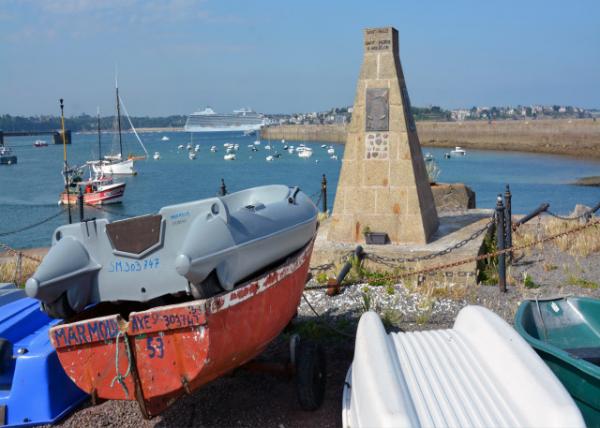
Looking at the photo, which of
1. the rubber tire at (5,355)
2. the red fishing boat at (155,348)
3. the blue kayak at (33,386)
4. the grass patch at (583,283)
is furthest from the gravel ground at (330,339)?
the red fishing boat at (155,348)

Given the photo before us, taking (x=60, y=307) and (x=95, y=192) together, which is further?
(x=95, y=192)

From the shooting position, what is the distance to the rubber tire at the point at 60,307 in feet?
16.8

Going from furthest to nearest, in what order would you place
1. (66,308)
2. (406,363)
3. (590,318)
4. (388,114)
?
1. (388,114)
2. (590,318)
3. (66,308)
4. (406,363)

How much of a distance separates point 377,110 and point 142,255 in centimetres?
555

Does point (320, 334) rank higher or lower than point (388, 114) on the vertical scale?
lower

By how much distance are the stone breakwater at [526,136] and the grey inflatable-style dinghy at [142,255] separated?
202 feet

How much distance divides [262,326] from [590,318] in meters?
2.77

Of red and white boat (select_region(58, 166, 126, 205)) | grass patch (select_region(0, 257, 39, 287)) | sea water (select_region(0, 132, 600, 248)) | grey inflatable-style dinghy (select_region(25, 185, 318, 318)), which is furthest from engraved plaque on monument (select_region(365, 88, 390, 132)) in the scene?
red and white boat (select_region(58, 166, 126, 205))

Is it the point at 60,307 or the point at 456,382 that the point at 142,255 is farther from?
the point at 456,382

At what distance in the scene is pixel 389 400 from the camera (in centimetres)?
370

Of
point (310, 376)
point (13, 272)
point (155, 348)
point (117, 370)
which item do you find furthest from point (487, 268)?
point (13, 272)

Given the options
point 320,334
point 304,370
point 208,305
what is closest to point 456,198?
point 320,334

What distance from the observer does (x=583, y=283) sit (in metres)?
8.80

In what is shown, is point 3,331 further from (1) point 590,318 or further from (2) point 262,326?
(1) point 590,318
